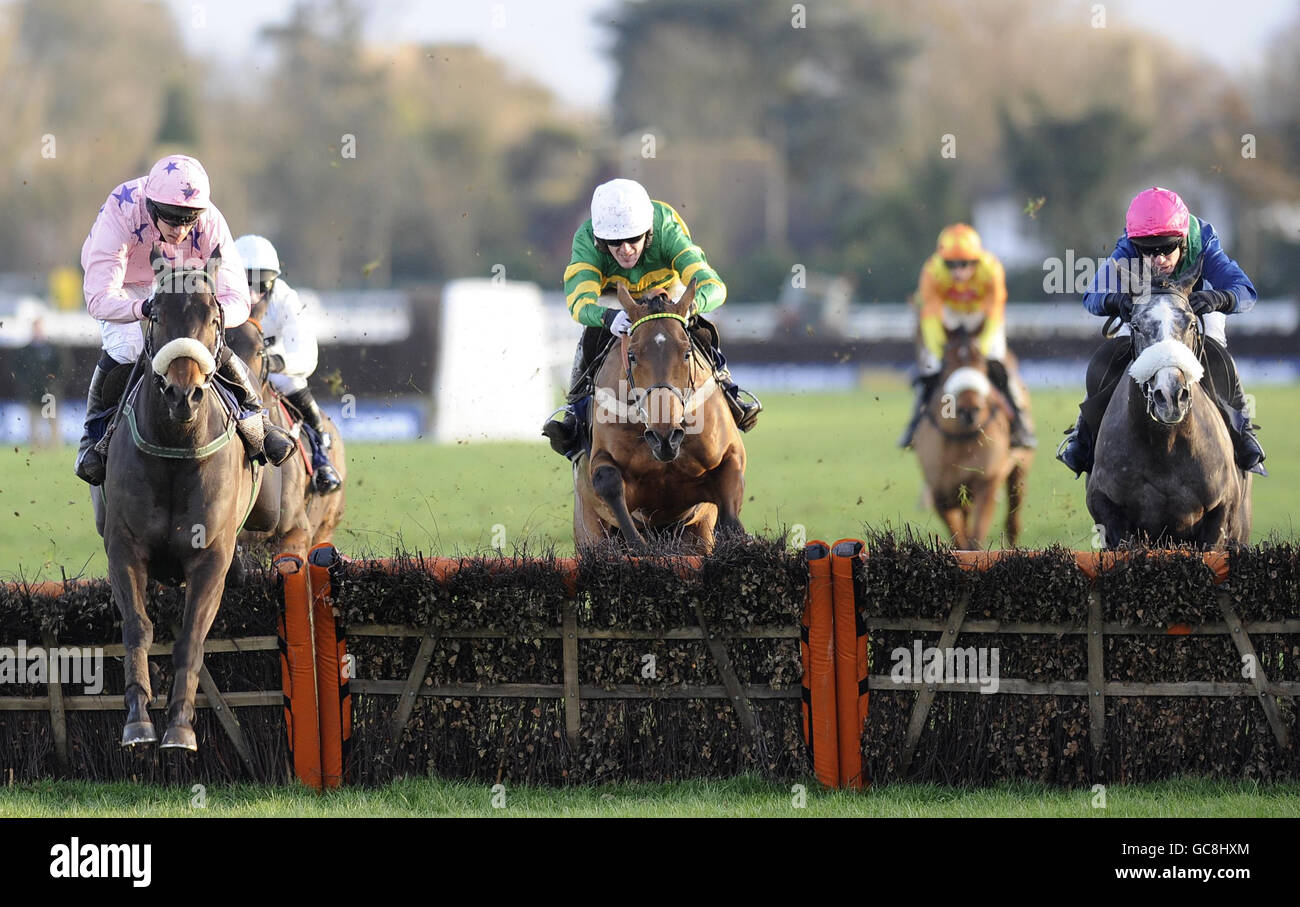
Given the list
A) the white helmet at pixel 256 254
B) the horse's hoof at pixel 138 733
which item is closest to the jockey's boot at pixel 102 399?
the horse's hoof at pixel 138 733

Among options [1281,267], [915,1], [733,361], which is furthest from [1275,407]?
[915,1]

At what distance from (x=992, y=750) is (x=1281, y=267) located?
3461 cm

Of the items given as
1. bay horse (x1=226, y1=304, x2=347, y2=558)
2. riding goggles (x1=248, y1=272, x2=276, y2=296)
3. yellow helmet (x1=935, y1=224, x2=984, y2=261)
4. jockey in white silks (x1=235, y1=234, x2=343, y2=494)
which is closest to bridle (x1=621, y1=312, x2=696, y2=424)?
bay horse (x1=226, y1=304, x2=347, y2=558)

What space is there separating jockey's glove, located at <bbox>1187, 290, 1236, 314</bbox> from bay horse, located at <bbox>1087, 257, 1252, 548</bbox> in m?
0.07

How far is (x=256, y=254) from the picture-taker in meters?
8.30

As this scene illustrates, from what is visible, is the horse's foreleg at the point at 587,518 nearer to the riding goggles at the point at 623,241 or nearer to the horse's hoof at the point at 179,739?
the riding goggles at the point at 623,241

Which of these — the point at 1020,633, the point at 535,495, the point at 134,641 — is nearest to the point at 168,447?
the point at 134,641

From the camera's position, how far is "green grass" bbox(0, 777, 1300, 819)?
516cm

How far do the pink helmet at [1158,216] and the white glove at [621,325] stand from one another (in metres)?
2.12

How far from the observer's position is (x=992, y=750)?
5539 mm

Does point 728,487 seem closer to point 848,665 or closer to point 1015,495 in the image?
point 848,665

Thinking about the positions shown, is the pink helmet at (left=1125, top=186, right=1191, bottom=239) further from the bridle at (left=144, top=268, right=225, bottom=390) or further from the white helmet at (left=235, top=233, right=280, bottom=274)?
the white helmet at (left=235, top=233, right=280, bottom=274)

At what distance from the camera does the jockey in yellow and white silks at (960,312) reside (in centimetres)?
1062
